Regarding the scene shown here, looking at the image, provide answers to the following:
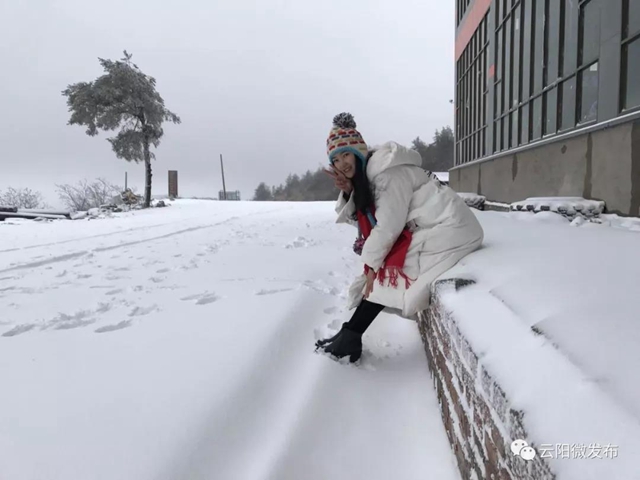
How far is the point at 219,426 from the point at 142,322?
4.54 ft

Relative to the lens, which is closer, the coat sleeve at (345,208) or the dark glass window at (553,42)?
the coat sleeve at (345,208)

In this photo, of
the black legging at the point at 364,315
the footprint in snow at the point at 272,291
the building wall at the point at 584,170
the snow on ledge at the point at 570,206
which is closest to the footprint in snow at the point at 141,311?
the footprint in snow at the point at 272,291

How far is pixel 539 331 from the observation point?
1161 millimetres

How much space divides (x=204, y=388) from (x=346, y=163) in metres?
1.41

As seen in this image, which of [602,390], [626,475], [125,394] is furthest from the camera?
[125,394]

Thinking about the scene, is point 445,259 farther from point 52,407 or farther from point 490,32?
point 490,32

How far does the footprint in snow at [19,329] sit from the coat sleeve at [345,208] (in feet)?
7.52

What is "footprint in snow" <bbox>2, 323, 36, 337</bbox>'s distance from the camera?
8.69 feet

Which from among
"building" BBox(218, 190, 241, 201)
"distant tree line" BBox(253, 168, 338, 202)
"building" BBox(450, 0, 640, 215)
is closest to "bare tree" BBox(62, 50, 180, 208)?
"building" BBox(450, 0, 640, 215)

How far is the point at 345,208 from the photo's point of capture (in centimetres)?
239

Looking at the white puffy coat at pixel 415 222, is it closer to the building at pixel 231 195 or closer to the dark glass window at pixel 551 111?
the dark glass window at pixel 551 111

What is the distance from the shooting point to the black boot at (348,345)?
240 centimetres

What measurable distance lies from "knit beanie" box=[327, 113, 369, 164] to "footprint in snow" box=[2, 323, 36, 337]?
2.40m

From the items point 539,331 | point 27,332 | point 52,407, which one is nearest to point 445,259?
point 539,331
